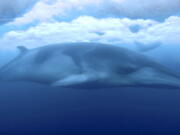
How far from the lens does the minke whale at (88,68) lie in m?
6.55

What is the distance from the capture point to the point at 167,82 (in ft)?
20.3

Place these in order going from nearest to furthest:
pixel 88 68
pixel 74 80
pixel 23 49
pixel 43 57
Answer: pixel 74 80 < pixel 88 68 < pixel 43 57 < pixel 23 49

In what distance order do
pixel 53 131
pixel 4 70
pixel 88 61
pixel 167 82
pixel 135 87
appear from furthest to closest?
pixel 4 70
pixel 88 61
pixel 135 87
pixel 167 82
pixel 53 131

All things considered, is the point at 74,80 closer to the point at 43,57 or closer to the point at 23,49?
the point at 43,57

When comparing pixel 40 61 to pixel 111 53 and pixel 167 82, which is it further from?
pixel 167 82

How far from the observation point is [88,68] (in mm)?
6828

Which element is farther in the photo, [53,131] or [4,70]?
[4,70]

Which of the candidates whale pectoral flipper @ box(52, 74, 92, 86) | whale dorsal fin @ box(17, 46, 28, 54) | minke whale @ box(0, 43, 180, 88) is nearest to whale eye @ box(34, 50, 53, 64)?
minke whale @ box(0, 43, 180, 88)

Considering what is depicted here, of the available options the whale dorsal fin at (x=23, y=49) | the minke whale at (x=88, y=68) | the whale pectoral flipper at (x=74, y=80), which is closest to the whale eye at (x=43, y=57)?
the minke whale at (x=88, y=68)

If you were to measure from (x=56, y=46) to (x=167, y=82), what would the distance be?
12.8 ft

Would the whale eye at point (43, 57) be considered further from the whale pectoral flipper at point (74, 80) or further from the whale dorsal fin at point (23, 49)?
the whale pectoral flipper at point (74, 80)

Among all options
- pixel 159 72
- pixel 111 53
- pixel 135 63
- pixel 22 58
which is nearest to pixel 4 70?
pixel 22 58

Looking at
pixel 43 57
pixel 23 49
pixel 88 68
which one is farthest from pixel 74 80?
pixel 23 49

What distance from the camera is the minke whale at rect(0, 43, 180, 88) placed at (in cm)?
655
